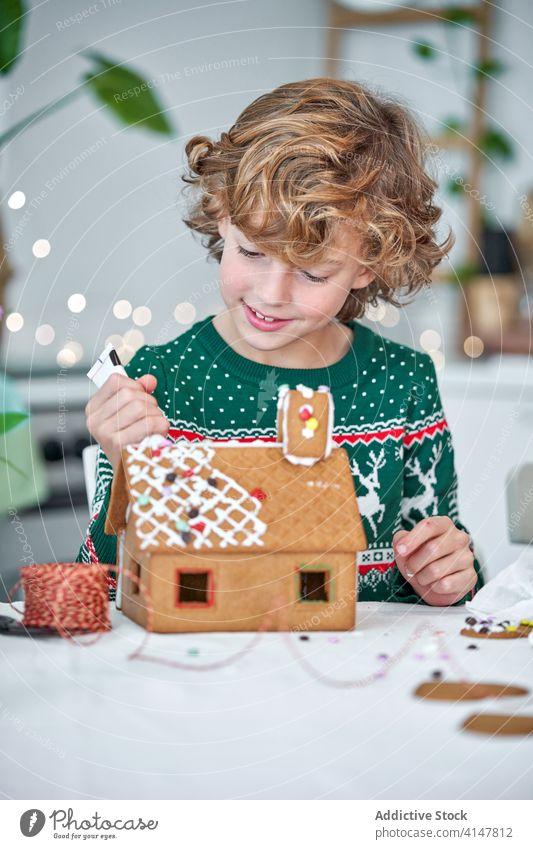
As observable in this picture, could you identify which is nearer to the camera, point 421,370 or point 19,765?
point 19,765

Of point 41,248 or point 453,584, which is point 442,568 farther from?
point 41,248

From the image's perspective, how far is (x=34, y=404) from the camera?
1.52m

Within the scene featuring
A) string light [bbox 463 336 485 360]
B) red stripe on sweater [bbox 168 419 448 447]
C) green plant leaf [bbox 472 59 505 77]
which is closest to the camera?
red stripe on sweater [bbox 168 419 448 447]

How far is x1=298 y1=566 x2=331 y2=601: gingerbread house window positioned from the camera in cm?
66

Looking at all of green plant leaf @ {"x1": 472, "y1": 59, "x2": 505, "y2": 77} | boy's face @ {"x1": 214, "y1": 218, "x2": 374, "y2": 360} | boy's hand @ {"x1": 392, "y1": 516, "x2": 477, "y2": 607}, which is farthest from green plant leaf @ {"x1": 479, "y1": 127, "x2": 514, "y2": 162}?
boy's hand @ {"x1": 392, "y1": 516, "x2": 477, "y2": 607}

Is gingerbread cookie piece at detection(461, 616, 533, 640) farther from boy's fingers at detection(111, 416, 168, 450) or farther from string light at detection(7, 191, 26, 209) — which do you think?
string light at detection(7, 191, 26, 209)

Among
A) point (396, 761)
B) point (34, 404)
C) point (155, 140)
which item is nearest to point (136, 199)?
point (155, 140)

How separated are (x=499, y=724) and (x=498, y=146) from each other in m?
1.66

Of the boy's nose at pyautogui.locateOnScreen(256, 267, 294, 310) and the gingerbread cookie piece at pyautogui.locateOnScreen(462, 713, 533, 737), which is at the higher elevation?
the boy's nose at pyautogui.locateOnScreen(256, 267, 294, 310)

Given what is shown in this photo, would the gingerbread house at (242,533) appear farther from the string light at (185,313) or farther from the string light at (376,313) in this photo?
the string light at (185,313)

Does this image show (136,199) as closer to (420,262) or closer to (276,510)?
(420,262)

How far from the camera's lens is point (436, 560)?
81 centimetres

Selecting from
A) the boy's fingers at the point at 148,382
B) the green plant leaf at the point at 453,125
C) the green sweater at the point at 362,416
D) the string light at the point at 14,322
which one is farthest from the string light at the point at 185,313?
the boy's fingers at the point at 148,382

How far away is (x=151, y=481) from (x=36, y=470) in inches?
41.8
